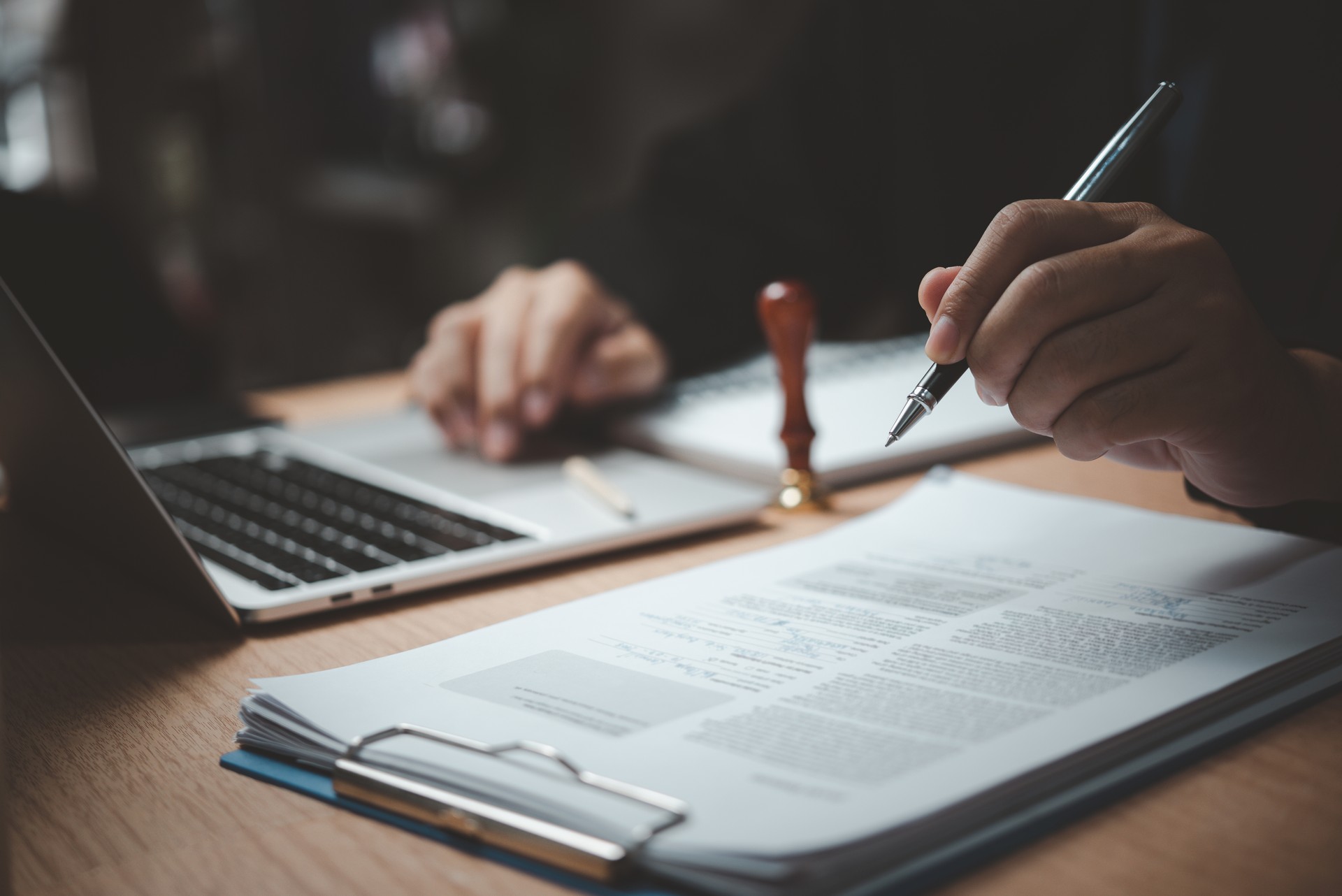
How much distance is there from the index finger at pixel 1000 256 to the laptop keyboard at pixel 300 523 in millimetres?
272

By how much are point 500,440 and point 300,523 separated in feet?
0.63

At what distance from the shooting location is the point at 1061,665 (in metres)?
0.37

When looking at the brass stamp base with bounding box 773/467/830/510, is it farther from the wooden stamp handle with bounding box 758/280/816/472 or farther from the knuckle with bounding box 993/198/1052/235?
the knuckle with bounding box 993/198/1052/235

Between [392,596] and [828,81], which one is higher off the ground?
[828,81]

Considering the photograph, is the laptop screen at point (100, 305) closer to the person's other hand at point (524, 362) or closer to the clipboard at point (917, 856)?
the person's other hand at point (524, 362)

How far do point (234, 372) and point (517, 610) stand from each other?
3128 mm

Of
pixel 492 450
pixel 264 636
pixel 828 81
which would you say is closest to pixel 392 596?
pixel 264 636

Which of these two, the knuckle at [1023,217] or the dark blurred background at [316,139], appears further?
the dark blurred background at [316,139]

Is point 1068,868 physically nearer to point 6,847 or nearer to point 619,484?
point 6,847

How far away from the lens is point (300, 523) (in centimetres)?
63

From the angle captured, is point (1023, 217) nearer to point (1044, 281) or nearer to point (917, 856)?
point (1044, 281)

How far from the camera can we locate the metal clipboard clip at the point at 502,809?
0.92 feet

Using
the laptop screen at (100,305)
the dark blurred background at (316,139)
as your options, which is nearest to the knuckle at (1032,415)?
the laptop screen at (100,305)

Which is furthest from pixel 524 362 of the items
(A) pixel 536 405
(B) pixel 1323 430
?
(B) pixel 1323 430
